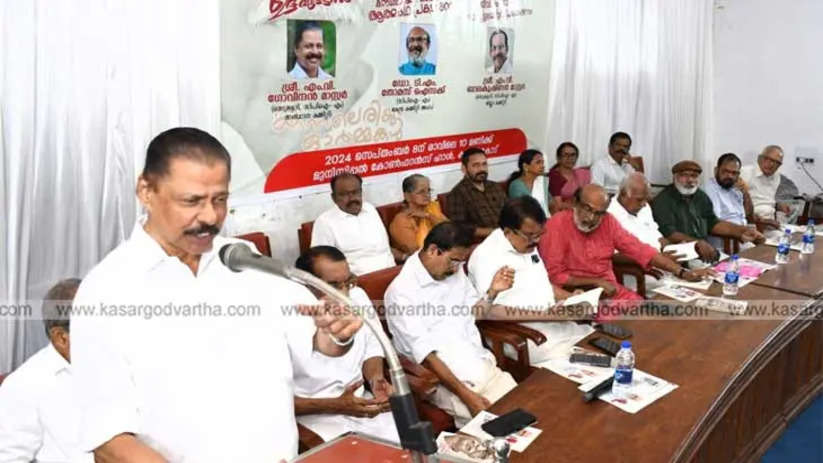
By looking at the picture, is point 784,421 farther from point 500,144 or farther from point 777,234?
point 500,144

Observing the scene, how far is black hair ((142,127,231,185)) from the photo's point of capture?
1253 mm

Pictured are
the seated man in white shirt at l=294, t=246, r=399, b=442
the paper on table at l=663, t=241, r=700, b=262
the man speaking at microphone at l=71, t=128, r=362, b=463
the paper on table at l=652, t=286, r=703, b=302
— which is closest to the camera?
the man speaking at microphone at l=71, t=128, r=362, b=463

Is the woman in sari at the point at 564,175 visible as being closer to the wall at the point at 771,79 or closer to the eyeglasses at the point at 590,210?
the eyeglasses at the point at 590,210

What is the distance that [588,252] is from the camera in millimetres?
3688

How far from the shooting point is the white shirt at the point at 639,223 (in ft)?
14.0

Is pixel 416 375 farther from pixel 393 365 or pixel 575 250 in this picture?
pixel 393 365

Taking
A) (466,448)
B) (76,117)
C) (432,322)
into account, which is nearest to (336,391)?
(432,322)

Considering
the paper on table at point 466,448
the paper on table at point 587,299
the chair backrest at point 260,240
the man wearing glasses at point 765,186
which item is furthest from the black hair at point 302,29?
the man wearing glasses at point 765,186

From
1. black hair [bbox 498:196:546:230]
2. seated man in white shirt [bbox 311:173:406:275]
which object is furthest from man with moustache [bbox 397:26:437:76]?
black hair [bbox 498:196:546:230]

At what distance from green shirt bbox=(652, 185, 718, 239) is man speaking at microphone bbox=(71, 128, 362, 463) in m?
3.91

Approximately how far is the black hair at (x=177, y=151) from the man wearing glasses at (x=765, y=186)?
547cm

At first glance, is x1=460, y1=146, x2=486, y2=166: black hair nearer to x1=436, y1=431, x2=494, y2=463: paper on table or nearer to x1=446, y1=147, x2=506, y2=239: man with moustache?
x1=446, y1=147, x2=506, y2=239: man with moustache

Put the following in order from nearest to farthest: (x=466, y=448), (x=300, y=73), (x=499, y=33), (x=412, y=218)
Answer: (x=466, y=448) < (x=300, y=73) < (x=412, y=218) < (x=499, y=33)

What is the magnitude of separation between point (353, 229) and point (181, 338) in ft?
9.28
